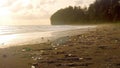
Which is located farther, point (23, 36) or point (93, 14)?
point (93, 14)

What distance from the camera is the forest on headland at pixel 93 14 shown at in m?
60.8

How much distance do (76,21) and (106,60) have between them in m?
78.0

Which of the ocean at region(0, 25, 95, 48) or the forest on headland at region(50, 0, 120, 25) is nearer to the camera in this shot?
the ocean at region(0, 25, 95, 48)

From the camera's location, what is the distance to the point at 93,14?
241ft

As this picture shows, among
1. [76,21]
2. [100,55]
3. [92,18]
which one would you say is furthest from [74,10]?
[100,55]

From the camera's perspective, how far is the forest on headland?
6078cm

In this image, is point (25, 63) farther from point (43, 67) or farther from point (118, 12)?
point (118, 12)

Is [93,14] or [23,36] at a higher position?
[93,14]

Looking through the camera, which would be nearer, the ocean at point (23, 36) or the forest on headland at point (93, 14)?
the ocean at point (23, 36)

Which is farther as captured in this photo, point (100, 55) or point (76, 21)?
point (76, 21)

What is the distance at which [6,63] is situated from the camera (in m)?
10.2

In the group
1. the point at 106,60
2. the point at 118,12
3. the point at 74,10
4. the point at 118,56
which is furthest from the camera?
the point at 74,10

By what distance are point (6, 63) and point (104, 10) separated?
56.9m

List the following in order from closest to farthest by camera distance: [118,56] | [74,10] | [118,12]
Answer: [118,56] < [118,12] < [74,10]
